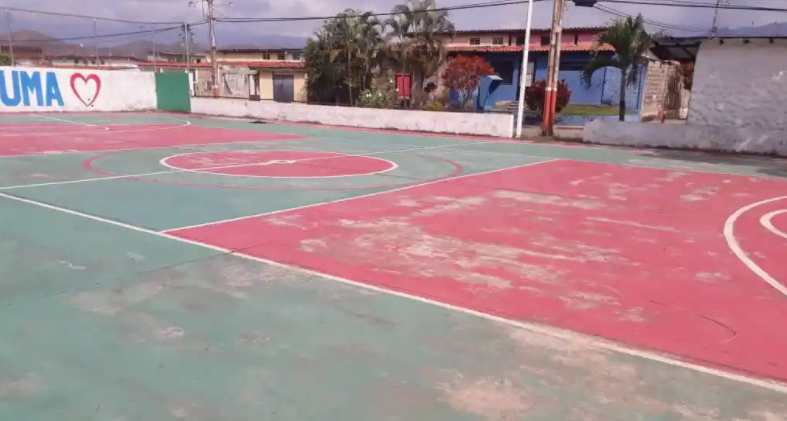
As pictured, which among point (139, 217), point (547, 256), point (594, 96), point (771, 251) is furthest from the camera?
point (594, 96)

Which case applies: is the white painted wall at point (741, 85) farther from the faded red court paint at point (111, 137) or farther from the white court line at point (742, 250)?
the faded red court paint at point (111, 137)

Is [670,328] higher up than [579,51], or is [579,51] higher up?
[579,51]

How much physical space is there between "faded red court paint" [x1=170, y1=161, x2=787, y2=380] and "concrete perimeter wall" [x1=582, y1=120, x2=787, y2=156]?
28.3ft

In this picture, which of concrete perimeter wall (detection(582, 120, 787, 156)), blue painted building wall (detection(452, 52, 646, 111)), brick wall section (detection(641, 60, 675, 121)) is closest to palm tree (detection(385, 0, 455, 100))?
blue painted building wall (detection(452, 52, 646, 111))

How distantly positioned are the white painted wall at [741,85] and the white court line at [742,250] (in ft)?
33.8

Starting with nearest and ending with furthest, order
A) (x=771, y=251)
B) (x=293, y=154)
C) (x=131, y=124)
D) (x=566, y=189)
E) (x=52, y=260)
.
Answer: (x=52, y=260)
(x=771, y=251)
(x=566, y=189)
(x=293, y=154)
(x=131, y=124)

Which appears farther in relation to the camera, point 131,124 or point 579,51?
point 579,51

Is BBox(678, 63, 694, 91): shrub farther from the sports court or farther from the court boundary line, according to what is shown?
the court boundary line

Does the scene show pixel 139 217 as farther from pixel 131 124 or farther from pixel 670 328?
pixel 131 124

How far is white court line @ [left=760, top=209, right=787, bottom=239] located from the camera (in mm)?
8477

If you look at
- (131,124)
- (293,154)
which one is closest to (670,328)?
(293,154)

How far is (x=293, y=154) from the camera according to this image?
16.3 meters

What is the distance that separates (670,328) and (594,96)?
35.8 meters

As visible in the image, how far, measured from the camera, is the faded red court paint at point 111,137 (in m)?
16.5
